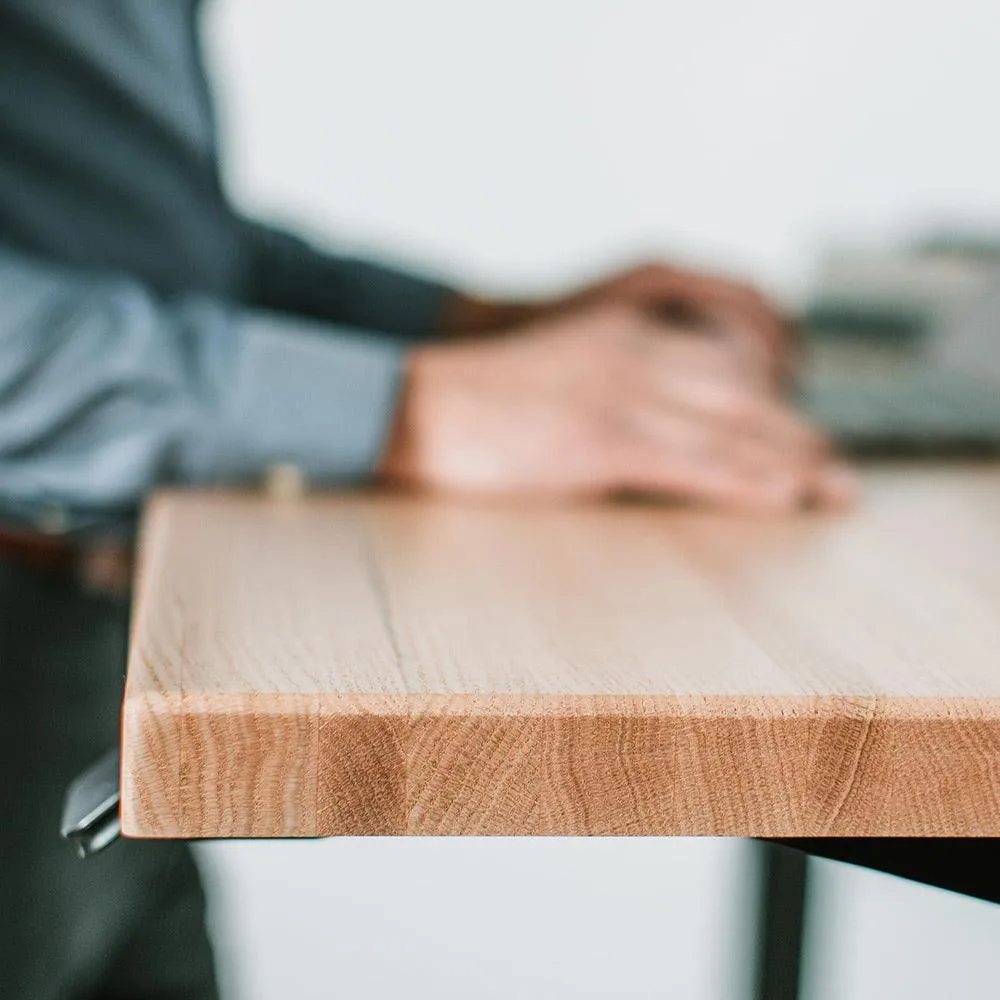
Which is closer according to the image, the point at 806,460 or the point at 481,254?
the point at 806,460

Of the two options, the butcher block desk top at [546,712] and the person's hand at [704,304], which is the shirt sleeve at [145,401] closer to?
the butcher block desk top at [546,712]

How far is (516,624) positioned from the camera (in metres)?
0.40

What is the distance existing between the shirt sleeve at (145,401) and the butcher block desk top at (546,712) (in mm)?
187

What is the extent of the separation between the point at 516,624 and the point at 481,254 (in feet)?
5.63

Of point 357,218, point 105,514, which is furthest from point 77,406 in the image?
point 357,218

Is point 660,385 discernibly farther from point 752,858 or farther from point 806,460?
point 752,858

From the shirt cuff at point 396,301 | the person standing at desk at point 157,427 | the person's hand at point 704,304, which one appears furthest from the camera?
the shirt cuff at point 396,301

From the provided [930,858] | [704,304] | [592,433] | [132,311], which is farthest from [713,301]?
[930,858]

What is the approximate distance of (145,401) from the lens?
618 mm

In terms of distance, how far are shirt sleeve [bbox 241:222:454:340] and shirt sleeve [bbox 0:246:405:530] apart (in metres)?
0.35

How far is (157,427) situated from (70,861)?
0.67ft

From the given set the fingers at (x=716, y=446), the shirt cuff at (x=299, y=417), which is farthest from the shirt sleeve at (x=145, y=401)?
the fingers at (x=716, y=446)

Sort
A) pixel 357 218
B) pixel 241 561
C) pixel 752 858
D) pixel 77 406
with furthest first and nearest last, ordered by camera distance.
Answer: pixel 357 218, pixel 752 858, pixel 77 406, pixel 241 561

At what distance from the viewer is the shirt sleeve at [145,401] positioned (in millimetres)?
609
